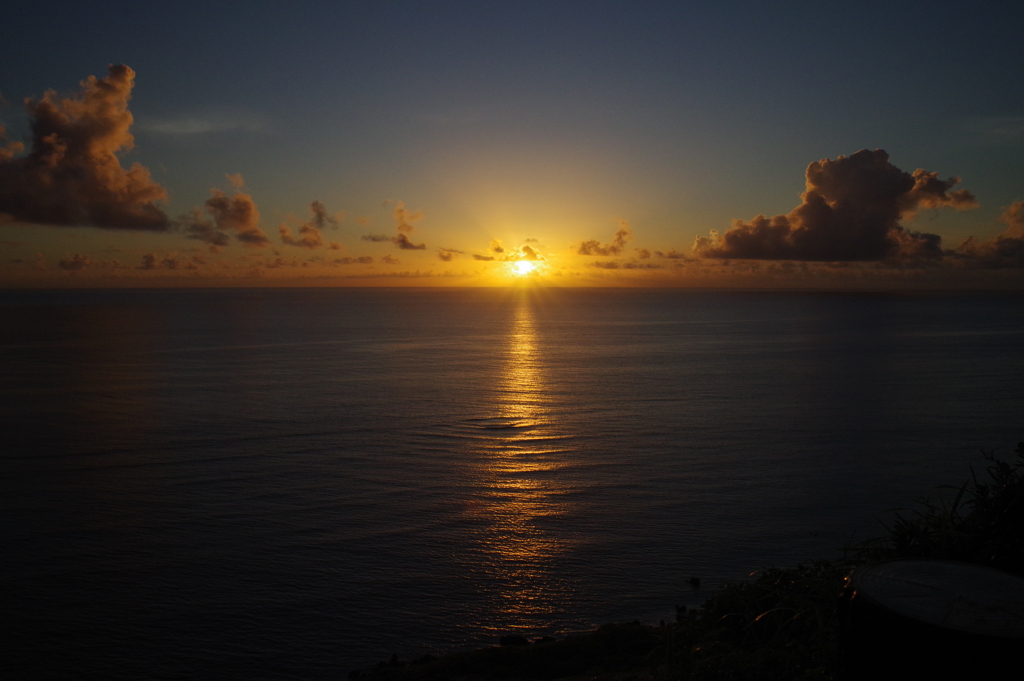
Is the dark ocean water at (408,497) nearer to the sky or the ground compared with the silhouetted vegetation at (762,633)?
nearer to the ground

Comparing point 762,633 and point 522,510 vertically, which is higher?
point 762,633

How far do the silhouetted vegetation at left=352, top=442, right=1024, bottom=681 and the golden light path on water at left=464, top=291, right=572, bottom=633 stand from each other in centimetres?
154

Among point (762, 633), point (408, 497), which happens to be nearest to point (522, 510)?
point (408, 497)

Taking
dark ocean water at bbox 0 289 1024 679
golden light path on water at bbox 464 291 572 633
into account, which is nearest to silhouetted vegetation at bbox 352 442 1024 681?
dark ocean water at bbox 0 289 1024 679

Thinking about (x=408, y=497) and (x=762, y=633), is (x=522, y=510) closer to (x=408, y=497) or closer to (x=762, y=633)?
(x=408, y=497)

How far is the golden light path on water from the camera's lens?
11.8 metres

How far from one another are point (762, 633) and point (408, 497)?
36.5ft

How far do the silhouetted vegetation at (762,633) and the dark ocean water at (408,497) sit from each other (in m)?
1.09

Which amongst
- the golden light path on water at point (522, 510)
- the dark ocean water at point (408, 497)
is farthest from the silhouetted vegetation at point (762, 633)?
the golden light path on water at point (522, 510)

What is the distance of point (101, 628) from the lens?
10.8 metres

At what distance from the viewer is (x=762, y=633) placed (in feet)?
25.3

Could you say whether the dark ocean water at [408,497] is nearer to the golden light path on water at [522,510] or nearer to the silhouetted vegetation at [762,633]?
the golden light path on water at [522,510]

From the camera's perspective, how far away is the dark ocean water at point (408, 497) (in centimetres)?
1103

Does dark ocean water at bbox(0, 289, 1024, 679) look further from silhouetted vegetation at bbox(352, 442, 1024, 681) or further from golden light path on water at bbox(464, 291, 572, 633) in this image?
silhouetted vegetation at bbox(352, 442, 1024, 681)
